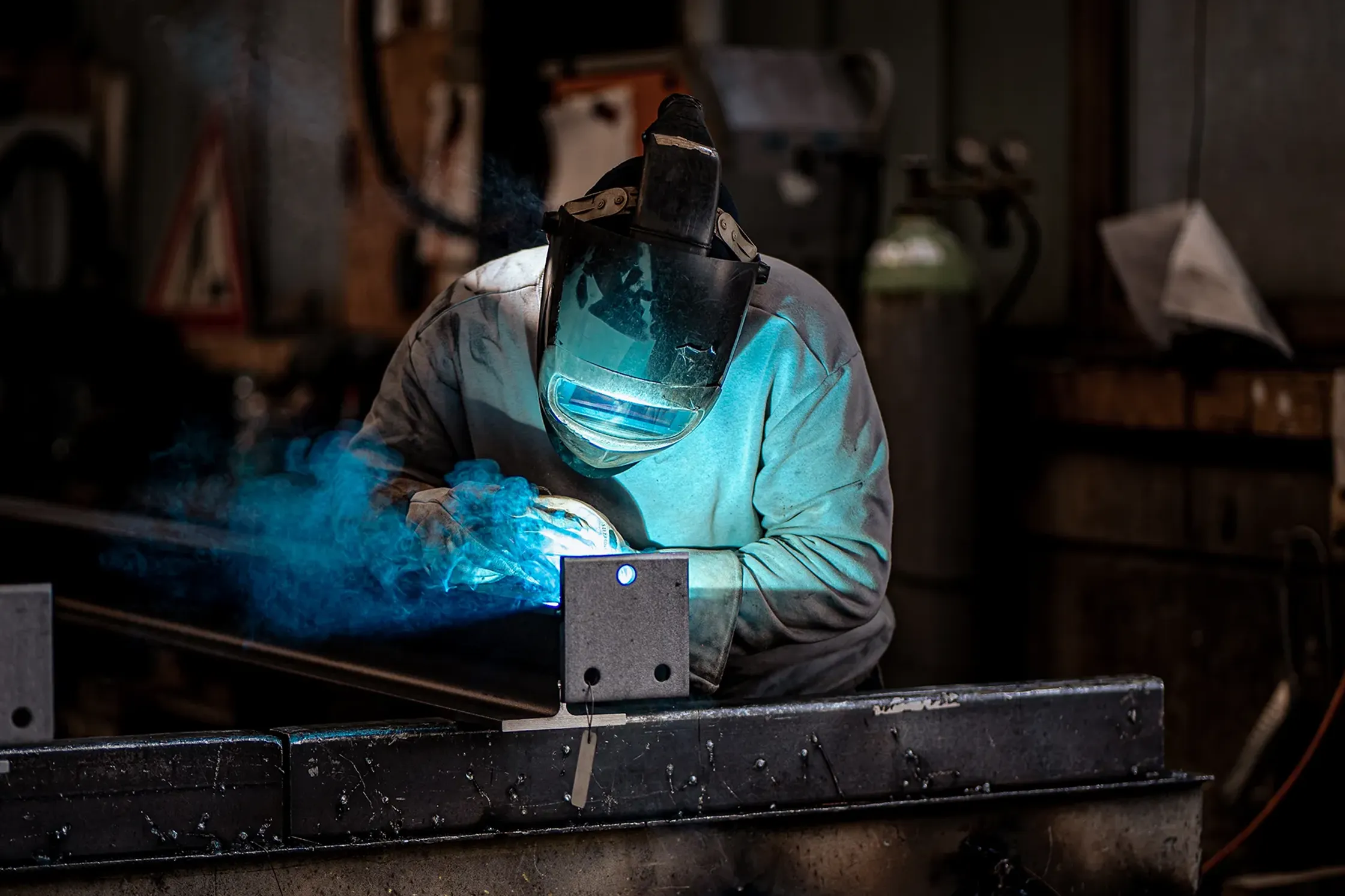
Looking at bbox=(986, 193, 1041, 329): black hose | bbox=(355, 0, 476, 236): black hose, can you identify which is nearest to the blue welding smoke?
bbox=(355, 0, 476, 236): black hose

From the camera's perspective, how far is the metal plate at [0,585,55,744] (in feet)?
6.10

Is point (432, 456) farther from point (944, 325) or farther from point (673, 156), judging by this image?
point (944, 325)

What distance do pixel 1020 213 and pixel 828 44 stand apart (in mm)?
1286

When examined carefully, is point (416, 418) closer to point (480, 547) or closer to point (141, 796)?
point (480, 547)

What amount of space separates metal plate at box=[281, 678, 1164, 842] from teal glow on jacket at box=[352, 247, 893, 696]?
0.15 meters

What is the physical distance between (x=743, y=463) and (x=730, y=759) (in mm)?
435

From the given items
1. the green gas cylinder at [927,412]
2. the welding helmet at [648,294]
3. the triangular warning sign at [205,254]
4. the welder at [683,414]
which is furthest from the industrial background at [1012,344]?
the triangular warning sign at [205,254]

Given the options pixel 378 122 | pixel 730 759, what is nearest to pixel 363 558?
pixel 730 759

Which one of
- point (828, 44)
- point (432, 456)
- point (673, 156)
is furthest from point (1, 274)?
point (673, 156)

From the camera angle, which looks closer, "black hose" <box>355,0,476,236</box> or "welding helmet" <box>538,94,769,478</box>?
"welding helmet" <box>538,94,769,478</box>

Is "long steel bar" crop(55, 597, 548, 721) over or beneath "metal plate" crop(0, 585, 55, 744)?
beneath

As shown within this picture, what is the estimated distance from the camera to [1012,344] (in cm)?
488

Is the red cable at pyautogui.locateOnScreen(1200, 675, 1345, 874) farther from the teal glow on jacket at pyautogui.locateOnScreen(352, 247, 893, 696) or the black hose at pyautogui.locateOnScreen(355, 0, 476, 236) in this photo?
the black hose at pyautogui.locateOnScreen(355, 0, 476, 236)

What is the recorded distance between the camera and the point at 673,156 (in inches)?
71.4
